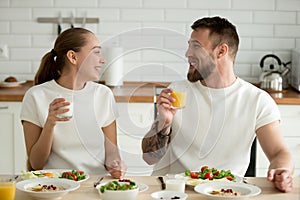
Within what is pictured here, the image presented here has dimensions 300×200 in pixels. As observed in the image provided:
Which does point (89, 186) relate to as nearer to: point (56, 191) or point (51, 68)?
point (56, 191)

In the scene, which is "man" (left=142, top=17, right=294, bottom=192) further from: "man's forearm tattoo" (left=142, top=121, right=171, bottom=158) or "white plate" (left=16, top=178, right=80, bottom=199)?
"white plate" (left=16, top=178, right=80, bottom=199)

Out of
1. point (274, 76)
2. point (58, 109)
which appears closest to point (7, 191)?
point (58, 109)

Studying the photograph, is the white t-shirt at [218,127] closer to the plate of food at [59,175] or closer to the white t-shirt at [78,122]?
the white t-shirt at [78,122]

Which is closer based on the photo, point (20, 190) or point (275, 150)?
point (20, 190)

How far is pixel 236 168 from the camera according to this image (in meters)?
2.87

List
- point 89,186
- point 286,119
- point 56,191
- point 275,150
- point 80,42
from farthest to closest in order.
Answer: point 286,119 → point 80,42 → point 275,150 → point 89,186 → point 56,191

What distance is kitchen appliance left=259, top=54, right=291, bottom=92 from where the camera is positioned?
14.2 feet

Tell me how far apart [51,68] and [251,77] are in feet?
6.63

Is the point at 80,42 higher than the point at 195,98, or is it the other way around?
the point at 80,42

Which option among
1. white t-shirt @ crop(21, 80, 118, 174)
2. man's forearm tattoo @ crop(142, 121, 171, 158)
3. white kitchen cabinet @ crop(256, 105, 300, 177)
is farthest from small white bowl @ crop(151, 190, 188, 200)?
white kitchen cabinet @ crop(256, 105, 300, 177)

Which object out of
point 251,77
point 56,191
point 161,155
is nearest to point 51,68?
point 161,155

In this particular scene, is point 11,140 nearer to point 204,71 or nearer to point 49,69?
point 49,69

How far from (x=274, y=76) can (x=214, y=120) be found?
1.49 m

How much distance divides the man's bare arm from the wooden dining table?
28cm
